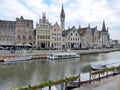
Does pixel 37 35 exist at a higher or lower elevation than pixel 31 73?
higher

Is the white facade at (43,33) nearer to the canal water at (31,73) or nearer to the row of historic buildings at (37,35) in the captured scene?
the row of historic buildings at (37,35)

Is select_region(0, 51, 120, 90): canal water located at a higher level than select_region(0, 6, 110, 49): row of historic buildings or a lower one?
lower

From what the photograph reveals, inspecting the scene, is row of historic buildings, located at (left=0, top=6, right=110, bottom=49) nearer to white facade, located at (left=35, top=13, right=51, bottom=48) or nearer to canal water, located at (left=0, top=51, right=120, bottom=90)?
white facade, located at (left=35, top=13, right=51, bottom=48)

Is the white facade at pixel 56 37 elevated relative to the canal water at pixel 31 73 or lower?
elevated

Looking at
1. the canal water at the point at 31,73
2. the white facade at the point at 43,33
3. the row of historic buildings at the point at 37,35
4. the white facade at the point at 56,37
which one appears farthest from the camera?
the white facade at the point at 56,37

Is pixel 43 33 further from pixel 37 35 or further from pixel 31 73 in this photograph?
pixel 31 73

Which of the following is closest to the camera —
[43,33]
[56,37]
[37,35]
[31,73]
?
[31,73]

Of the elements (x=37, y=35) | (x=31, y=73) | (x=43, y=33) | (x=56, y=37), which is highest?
(x=43, y=33)

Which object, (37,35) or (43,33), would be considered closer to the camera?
(37,35)

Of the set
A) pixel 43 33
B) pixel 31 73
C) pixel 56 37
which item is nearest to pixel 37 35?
pixel 43 33

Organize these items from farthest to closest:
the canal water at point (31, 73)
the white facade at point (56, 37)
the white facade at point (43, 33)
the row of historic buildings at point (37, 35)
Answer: the white facade at point (56, 37)
the white facade at point (43, 33)
the row of historic buildings at point (37, 35)
the canal water at point (31, 73)

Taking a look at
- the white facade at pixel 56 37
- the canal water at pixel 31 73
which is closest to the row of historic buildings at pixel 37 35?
the white facade at pixel 56 37

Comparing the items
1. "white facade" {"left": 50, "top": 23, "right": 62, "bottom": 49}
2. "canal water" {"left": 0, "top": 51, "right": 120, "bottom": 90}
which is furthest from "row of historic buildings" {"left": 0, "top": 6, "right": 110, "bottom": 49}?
"canal water" {"left": 0, "top": 51, "right": 120, "bottom": 90}

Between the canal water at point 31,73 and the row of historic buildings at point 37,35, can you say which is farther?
the row of historic buildings at point 37,35
